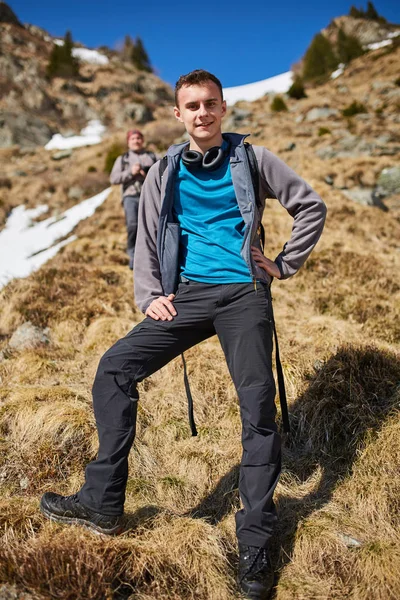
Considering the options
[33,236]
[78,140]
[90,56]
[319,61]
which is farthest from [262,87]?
[33,236]

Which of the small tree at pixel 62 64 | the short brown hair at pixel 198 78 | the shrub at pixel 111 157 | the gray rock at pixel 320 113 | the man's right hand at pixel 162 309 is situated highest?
the small tree at pixel 62 64

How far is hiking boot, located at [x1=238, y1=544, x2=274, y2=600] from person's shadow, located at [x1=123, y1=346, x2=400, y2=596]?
16.4 inches

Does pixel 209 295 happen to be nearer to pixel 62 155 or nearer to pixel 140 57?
pixel 62 155

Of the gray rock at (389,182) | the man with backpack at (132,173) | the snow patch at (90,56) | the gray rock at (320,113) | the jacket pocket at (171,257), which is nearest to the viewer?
the jacket pocket at (171,257)

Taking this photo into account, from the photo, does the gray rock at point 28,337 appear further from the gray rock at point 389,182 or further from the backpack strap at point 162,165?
the gray rock at point 389,182

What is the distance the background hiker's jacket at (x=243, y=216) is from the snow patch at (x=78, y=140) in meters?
28.9

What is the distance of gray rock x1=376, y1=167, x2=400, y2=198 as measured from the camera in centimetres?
1120

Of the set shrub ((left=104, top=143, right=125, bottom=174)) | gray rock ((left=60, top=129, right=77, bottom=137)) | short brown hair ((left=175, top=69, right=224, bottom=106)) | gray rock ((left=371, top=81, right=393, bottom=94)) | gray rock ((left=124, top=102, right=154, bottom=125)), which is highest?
gray rock ((left=124, top=102, right=154, bottom=125))

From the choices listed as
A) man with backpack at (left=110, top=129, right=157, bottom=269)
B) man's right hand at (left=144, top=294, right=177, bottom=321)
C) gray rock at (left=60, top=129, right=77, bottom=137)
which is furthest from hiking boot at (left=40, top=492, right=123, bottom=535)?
gray rock at (left=60, top=129, right=77, bottom=137)

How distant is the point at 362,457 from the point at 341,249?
4903mm

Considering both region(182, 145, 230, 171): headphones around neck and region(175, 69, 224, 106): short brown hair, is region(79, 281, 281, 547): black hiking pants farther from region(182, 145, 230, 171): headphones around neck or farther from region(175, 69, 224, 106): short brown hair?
region(175, 69, 224, 106): short brown hair

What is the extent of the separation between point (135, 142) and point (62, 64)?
156ft

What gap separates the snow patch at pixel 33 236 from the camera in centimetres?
1078

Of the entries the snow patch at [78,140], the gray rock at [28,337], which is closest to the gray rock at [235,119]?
the snow patch at [78,140]
